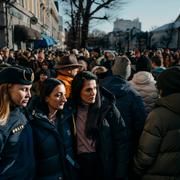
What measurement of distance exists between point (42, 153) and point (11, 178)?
378 mm

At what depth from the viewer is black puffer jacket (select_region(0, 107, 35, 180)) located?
8.14 ft

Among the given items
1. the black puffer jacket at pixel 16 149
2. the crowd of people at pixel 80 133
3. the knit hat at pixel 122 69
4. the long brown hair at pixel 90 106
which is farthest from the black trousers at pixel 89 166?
the knit hat at pixel 122 69

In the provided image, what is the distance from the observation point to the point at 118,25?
141375mm

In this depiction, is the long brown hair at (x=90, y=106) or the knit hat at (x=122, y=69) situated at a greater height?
the knit hat at (x=122, y=69)

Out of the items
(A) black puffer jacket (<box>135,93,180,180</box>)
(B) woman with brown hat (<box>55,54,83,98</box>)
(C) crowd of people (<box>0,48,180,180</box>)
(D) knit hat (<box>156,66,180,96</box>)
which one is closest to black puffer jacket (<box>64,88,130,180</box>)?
(C) crowd of people (<box>0,48,180,180</box>)

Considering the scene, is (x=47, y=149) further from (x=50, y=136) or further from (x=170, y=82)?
(x=170, y=82)

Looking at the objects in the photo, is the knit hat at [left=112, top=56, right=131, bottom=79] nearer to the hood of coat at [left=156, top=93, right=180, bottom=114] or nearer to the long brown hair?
the long brown hair

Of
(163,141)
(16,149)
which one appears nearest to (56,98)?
(16,149)

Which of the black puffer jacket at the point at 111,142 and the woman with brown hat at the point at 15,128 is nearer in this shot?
the woman with brown hat at the point at 15,128

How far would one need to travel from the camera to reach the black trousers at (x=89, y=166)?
11.1ft

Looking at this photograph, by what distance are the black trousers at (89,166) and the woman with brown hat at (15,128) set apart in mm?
793

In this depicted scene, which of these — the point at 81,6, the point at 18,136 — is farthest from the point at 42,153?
the point at 81,6

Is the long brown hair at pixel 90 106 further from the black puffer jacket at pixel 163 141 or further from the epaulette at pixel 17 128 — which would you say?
the epaulette at pixel 17 128

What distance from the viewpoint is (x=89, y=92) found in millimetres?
3332
